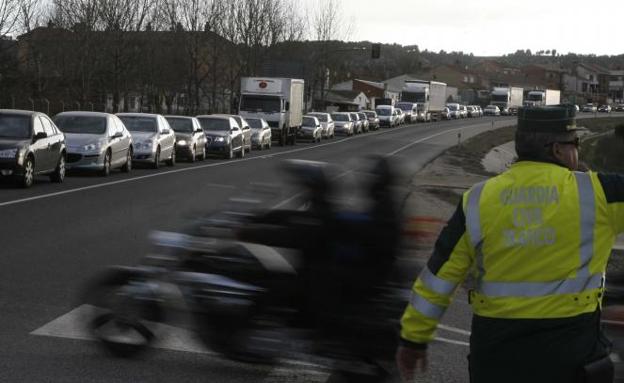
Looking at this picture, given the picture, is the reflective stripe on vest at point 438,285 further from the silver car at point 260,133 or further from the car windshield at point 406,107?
the car windshield at point 406,107

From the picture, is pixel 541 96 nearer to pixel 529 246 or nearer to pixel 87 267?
pixel 87 267

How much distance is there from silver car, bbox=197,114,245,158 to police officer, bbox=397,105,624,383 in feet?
104

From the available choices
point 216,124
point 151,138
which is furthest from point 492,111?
point 151,138

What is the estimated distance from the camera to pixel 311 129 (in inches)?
2144

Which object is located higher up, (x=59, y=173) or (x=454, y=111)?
(x=59, y=173)

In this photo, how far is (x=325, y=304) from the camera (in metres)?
5.86

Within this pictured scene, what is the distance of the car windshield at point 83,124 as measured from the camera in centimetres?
2369

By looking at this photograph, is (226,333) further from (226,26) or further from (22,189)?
(226,26)

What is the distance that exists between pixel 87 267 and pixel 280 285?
4.46 meters

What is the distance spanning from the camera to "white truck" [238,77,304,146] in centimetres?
4650

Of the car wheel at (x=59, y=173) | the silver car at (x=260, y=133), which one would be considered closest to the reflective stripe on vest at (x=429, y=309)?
the car wheel at (x=59, y=173)

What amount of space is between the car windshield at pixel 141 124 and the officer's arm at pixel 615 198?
24.8 m

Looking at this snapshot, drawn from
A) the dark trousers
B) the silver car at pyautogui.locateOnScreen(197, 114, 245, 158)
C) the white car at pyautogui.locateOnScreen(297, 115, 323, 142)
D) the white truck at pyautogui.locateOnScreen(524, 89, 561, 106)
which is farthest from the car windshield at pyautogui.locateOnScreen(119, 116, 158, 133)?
the white truck at pyautogui.locateOnScreen(524, 89, 561, 106)

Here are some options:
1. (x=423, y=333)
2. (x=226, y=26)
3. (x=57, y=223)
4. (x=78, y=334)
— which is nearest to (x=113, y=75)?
(x=226, y=26)
